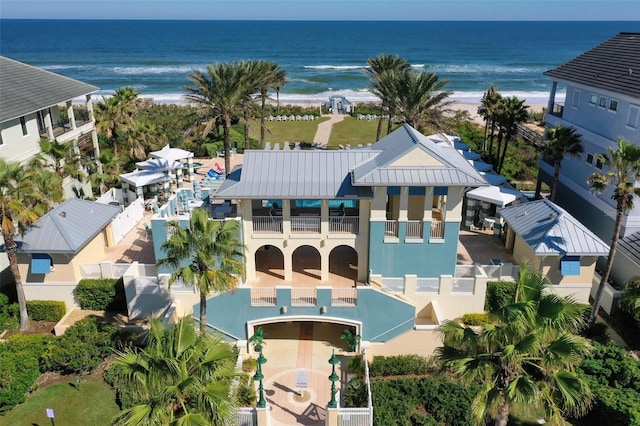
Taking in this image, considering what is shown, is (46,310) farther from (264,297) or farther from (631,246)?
(631,246)

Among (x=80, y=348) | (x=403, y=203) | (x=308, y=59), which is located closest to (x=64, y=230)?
(x=80, y=348)

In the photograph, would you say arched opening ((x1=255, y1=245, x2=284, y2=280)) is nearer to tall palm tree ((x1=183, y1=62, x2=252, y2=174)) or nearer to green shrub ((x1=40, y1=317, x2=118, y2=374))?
green shrub ((x1=40, y1=317, x2=118, y2=374))

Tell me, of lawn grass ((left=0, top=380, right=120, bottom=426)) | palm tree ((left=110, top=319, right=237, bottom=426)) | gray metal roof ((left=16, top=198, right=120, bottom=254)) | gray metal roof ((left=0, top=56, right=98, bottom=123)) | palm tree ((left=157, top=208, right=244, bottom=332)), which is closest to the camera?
palm tree ((left=110, top=319, right=237, bottom=426))

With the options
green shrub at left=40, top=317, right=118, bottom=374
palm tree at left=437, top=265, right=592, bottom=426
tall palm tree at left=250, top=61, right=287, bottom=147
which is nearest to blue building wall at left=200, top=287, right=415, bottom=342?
green shrub at left=40, top=317, right=118, bottom=374

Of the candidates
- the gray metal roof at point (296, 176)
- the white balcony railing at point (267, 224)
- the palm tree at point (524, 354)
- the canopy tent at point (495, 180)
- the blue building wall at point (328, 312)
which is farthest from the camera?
the canopy tent at point (495, 180)

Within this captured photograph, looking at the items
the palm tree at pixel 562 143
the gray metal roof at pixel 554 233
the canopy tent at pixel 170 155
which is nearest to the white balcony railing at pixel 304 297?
the gray metal roof at pixel 554 233

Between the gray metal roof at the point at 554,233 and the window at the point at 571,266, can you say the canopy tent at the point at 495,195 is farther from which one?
the window at the point at 571,266

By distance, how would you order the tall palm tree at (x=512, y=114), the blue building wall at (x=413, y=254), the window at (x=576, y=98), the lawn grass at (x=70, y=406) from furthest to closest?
the tall palm tree at (x=512, y=114), the window at (x=576, y=98), the blue building wall at (x=413, y=254), the lawn grass at (x=70, y=406)
